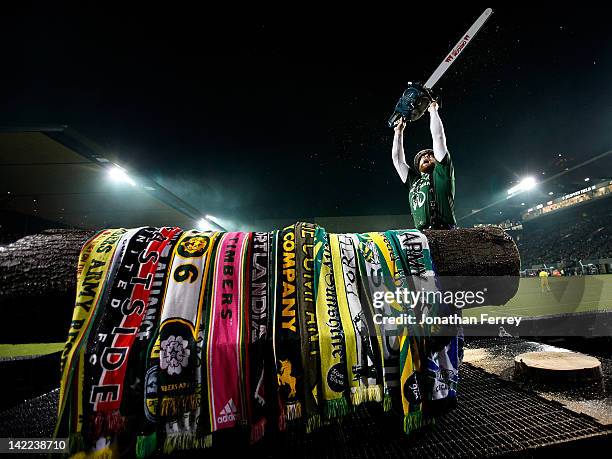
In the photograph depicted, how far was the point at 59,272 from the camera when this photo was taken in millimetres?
1413

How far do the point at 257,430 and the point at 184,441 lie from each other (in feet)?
0.93

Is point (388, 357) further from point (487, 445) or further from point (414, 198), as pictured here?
point (414, 198)

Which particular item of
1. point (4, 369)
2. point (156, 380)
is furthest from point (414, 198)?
point (4, 369)

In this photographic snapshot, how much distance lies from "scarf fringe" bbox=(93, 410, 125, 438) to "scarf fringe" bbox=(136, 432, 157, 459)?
9 centimetres

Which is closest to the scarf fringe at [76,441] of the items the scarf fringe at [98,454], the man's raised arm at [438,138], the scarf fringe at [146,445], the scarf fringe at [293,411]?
the scarf fringe at [98,454]

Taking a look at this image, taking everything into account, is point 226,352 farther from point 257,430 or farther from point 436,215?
point 436,215

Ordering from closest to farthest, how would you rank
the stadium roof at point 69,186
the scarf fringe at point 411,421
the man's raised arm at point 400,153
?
the scarf fringe at point 411,421
the man's raised arm at point 400,153
the stadium roof at point 69,186

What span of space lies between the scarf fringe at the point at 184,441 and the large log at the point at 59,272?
31.8 inches

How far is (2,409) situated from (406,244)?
3.50 m

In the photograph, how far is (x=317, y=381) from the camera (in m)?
1.21

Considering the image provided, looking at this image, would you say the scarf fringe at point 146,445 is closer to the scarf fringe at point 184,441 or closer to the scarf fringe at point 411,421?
the scarf fringe at point 184,441

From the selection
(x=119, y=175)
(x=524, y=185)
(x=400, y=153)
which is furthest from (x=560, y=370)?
(x=524, y=185)

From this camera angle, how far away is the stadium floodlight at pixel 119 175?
780cm

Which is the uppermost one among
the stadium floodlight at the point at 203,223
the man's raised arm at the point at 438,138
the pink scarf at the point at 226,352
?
the stadium floodlight at the point at 203,223
